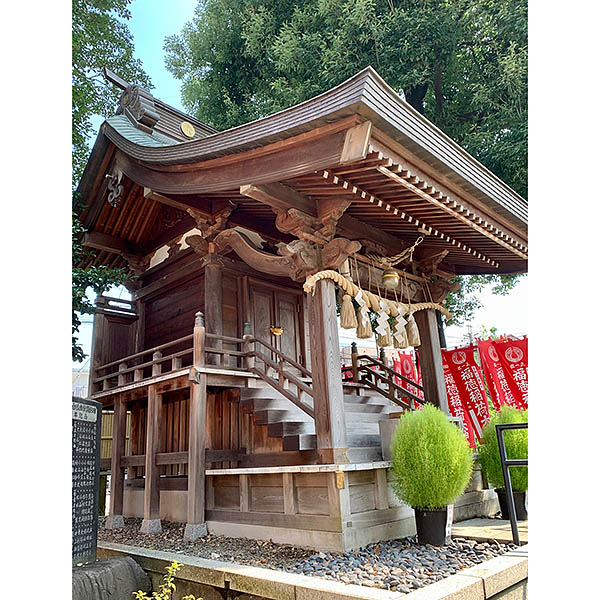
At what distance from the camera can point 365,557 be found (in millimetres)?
4605

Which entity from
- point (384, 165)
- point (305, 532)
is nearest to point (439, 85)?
point (384, 165)

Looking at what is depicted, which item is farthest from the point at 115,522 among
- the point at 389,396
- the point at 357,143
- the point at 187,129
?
the point at 187,129

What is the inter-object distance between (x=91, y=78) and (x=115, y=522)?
8905 mm

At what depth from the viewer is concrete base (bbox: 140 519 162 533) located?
641cm

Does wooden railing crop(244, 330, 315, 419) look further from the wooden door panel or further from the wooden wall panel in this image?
the wooden wall panel

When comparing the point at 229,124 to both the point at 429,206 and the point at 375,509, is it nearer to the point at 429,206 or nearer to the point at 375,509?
the point at 429,206

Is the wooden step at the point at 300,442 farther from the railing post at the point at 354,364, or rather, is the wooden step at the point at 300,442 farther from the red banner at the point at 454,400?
the red banner at the point at 454,400

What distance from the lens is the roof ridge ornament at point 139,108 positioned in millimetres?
8602

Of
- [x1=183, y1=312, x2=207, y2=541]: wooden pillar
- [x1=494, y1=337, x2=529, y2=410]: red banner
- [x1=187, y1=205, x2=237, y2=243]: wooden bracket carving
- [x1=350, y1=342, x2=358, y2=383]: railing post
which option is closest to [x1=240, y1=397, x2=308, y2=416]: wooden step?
[x1=183, y1=312, x2=207, y2=541]: wooden pillar

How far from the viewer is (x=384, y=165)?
4742mm

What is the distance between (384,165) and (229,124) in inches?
404

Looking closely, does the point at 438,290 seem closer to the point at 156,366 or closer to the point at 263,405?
the point at 263,405

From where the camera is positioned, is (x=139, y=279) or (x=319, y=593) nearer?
(x=319, y=593)

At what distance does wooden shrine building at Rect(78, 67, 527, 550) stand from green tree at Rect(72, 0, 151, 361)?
0.88m
